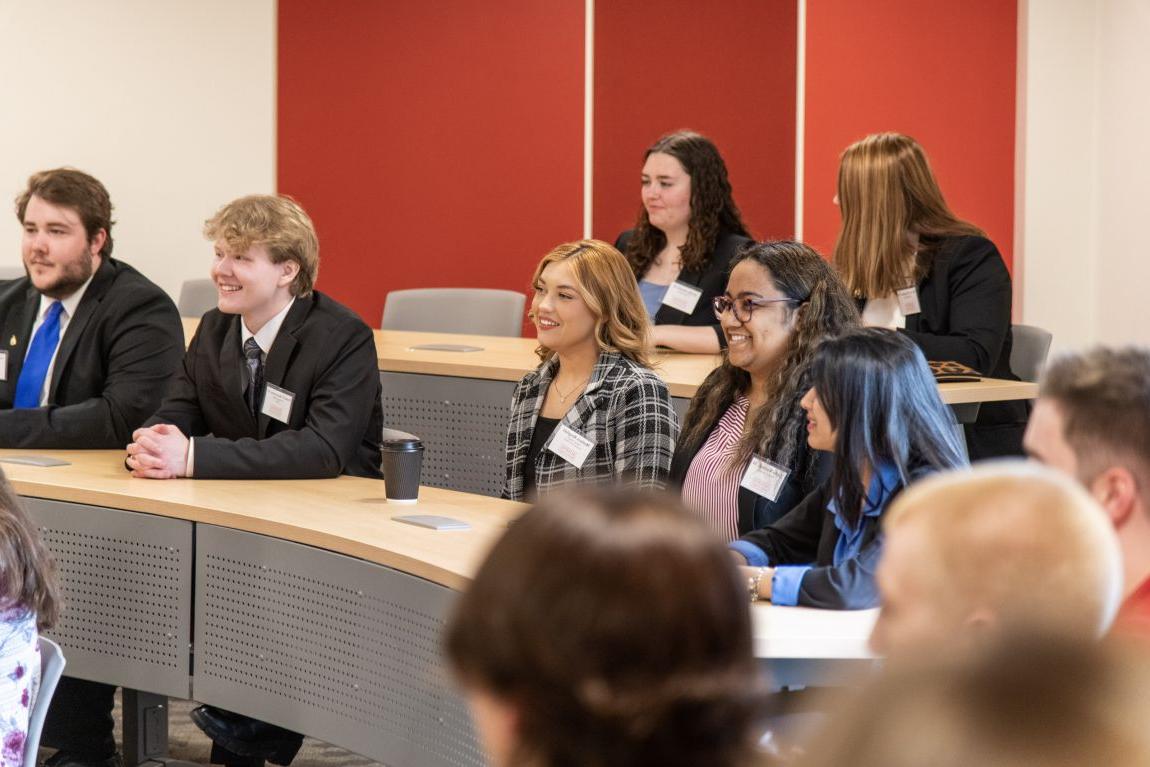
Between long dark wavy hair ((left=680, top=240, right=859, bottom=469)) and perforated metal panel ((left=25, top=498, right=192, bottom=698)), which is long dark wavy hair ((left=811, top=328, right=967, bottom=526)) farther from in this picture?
perforated metal panel ((left=25, top=498, right=192, bottom=698))

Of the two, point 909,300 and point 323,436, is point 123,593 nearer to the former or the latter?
point 323,436

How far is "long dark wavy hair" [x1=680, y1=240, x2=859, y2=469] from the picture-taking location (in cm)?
277

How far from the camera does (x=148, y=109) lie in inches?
289

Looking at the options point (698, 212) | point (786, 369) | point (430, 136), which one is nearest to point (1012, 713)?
point (786, 369)

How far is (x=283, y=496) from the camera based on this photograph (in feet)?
10.4

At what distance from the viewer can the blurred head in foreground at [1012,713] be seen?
41 cm

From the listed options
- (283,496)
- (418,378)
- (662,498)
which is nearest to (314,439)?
(283,496)

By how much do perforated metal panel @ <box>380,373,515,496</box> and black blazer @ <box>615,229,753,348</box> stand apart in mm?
683

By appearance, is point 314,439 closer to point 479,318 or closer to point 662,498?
point 479,318

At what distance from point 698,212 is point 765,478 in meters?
2.14

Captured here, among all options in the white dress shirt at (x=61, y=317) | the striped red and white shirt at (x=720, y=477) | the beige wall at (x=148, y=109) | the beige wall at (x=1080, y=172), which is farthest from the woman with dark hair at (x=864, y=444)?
the beige wall at (x=148, y=109)

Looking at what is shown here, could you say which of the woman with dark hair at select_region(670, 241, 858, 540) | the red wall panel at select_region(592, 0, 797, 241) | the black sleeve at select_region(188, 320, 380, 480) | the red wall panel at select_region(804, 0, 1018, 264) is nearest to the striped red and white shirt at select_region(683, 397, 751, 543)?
the woman with dark hair at select_region(670, 241, 858, 540)

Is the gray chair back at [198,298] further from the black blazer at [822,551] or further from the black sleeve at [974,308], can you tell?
the black blazer at [822,551]

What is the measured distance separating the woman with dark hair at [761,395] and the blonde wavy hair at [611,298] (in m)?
0.28
